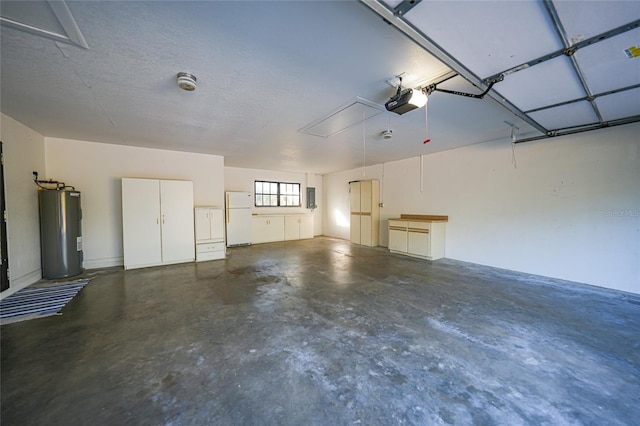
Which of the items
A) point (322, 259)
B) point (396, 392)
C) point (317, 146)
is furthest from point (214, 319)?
point (317, 146)

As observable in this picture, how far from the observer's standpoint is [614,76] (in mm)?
1991

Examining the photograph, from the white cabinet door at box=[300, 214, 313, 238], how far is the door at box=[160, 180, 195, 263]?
13.7 feet

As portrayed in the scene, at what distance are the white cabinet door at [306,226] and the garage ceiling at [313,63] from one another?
518cm

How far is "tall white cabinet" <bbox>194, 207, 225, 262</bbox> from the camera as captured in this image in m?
5.29

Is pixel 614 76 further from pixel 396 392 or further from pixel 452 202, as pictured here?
pixel 452 202

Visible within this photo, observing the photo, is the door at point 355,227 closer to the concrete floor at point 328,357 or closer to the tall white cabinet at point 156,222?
the concrete floor at point 328,357

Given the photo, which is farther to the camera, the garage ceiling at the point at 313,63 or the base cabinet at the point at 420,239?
the base cabinet at the point at 420,239

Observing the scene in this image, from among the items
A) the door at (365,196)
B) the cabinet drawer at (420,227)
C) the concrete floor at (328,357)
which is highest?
the door at (365,196)

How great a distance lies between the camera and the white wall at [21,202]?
10.7 feet

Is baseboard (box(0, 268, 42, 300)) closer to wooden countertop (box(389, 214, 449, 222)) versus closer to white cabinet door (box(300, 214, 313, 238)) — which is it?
white cabinet door (box(300, 214, 313, 238))

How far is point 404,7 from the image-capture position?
51.8 inches

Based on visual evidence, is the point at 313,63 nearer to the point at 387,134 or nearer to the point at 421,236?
the point at 387,134

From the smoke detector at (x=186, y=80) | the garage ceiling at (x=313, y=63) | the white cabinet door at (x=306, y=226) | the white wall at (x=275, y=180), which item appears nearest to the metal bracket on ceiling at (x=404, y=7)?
the garage ceiling at (x=313, y=63)

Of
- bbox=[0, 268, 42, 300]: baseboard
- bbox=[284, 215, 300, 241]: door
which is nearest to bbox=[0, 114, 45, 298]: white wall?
bbox=[0, 268, 42, 300]: baseboard
